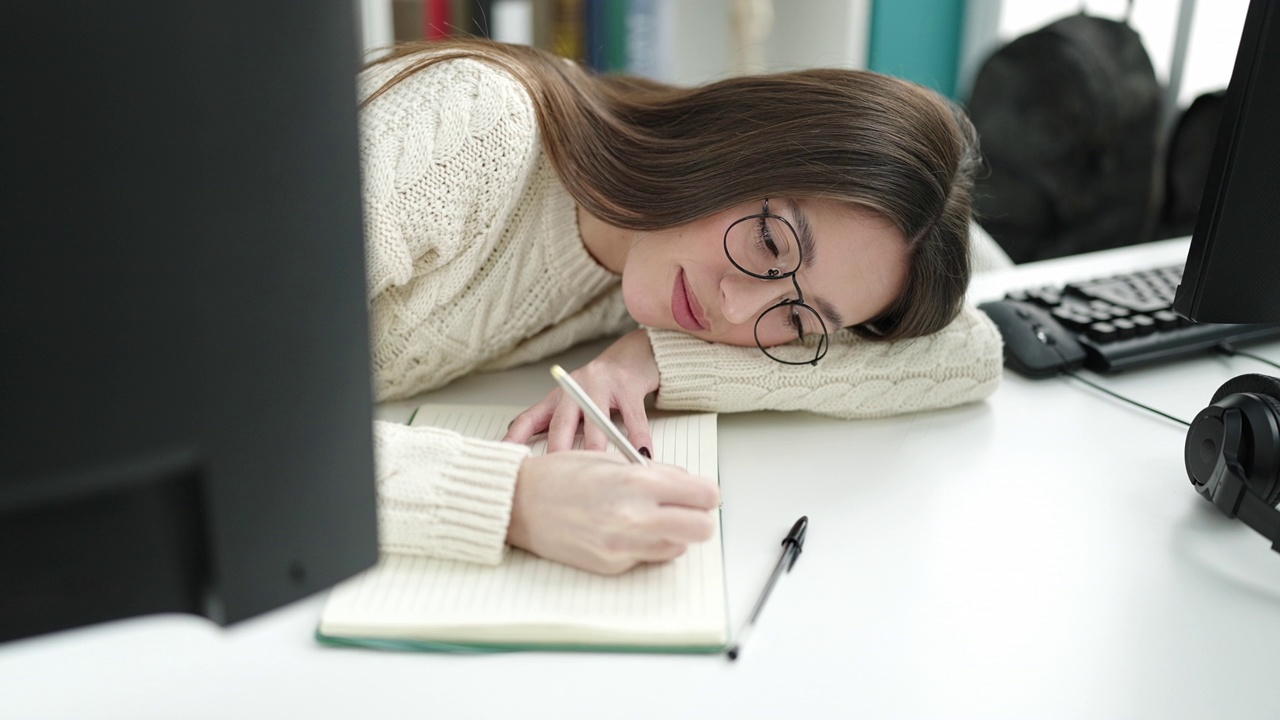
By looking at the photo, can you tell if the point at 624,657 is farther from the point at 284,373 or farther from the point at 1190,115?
the point at 1190,115

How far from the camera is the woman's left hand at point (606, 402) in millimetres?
775

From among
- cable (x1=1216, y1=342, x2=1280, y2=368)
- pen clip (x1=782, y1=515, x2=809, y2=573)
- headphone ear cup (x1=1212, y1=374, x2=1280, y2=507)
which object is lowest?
cable (x1=1216, y1=342, x2=1280, y2=368)

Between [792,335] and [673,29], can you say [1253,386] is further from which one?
[673,29]

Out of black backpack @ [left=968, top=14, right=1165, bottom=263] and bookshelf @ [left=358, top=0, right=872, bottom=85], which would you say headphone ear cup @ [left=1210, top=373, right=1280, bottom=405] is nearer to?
black backpack @ [left=968, top=14, right=1165, bottom=263]

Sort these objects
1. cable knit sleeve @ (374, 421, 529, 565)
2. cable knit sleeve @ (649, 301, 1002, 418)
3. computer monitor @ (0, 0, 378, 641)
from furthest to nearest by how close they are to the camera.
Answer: cable knit sleeve @ (649, 301, 1002, 418), cable knit sleeve @ (374, 421, 529, 565), computer monitor @ (0, 0, 378, 641)

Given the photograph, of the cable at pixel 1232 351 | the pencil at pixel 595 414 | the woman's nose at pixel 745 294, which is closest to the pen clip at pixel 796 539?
the pencil at pixel 595 414

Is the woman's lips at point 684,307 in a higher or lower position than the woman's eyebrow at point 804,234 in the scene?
lower

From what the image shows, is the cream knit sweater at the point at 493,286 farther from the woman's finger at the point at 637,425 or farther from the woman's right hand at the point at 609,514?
the woman's right hand at the point at 609,514

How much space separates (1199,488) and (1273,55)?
12.3 inches

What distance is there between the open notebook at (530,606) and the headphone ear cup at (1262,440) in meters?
0.39

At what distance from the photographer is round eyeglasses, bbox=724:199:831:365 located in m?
0.85

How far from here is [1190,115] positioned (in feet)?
5.94

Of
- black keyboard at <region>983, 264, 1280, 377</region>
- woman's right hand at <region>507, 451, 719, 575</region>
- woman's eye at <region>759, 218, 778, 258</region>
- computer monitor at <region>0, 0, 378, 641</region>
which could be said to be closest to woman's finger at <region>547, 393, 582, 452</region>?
woman's right hand at <region>507, 451, 719, 575</region>

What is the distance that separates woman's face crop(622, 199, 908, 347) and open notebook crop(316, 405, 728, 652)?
271mm
